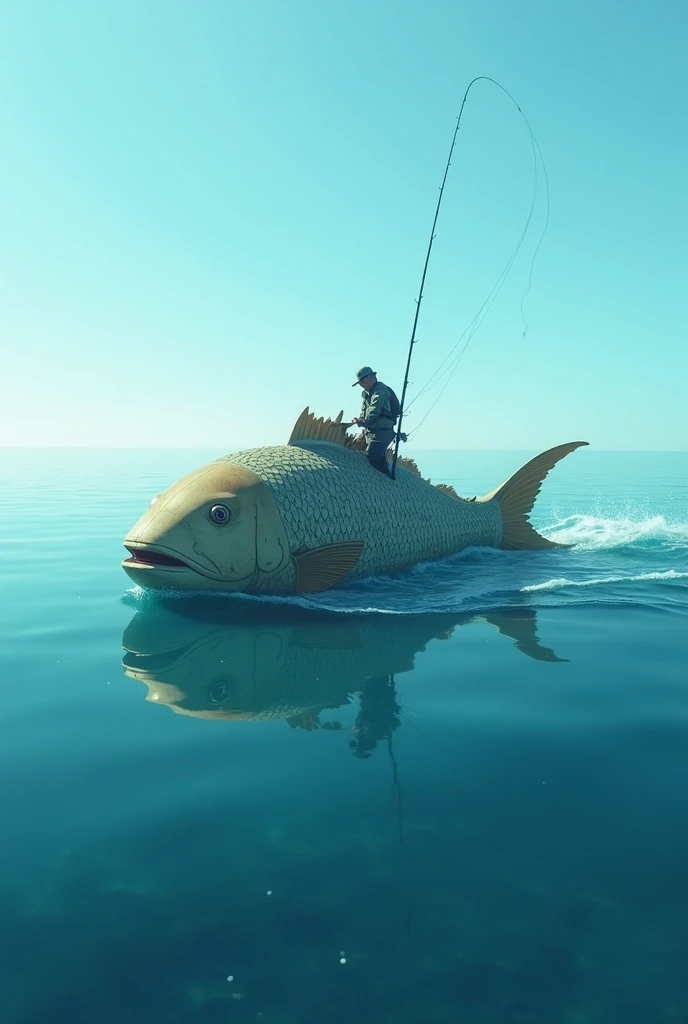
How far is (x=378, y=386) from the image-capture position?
9.98m

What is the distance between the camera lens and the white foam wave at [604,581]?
8664 millimetres

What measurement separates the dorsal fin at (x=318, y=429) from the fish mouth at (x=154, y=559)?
2.68m

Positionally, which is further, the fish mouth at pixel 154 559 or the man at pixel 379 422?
the man at pixel 379 422

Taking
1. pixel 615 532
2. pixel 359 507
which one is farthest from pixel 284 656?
pixel 615 532

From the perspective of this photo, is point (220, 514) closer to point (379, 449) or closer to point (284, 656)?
point (284, 656)

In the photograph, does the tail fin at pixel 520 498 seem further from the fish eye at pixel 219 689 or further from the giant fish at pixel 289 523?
the fish eye at pixel 219 689

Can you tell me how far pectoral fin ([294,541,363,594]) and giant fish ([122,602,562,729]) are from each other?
1.73 ft

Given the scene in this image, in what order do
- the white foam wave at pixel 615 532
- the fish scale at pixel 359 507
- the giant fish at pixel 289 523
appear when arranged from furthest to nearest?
1. the white foam wave at pixel 615 532
2. the fish scale at pixel 359 507
3. the giant fish at pixel 289 523

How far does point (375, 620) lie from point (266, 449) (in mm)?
2896

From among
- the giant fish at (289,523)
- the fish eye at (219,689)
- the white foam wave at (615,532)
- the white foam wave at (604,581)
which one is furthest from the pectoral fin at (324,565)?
the white foam wave at (615,532)

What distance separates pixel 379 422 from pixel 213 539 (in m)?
3.47

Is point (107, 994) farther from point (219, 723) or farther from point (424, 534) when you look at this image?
point (424, 534)

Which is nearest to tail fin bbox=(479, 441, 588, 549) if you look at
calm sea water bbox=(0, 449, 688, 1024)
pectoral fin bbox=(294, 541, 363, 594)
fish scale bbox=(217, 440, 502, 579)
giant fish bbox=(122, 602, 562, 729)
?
fish scale bbox=(217, 440, 502, 579)

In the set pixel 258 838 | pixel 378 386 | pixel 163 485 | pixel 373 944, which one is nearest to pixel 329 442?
pixel 378 386
